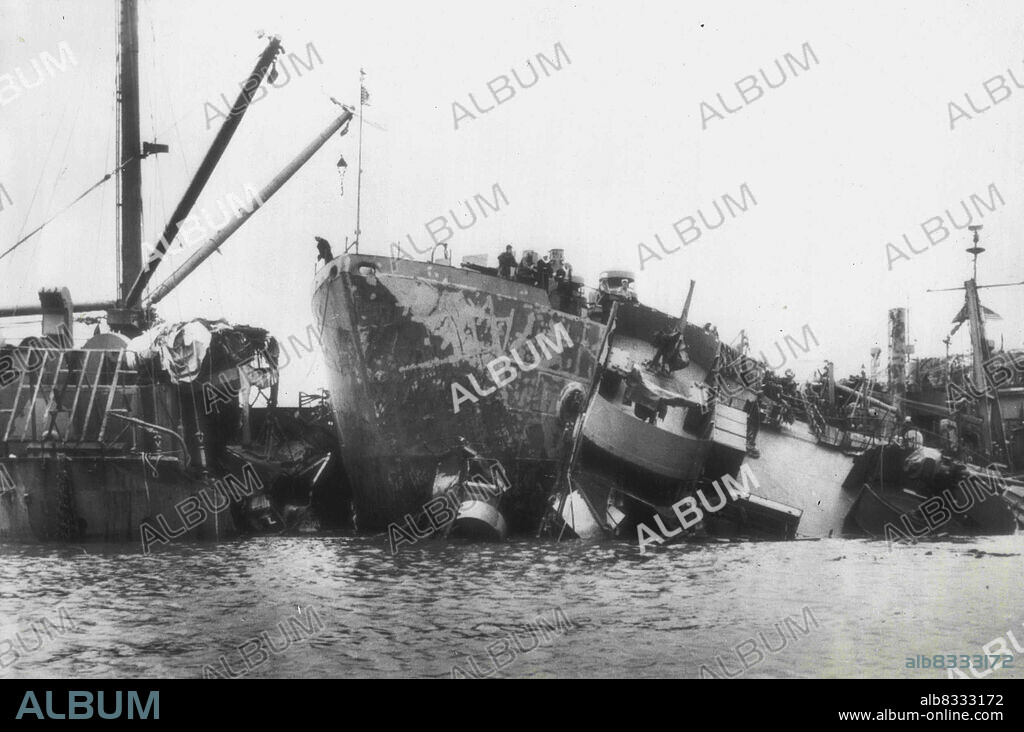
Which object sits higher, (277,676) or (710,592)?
(277,676)

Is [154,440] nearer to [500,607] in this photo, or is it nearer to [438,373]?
[438,373]

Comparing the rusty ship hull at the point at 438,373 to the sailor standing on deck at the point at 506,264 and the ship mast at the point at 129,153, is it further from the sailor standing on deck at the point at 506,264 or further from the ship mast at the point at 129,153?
the ship mast at the point at 129,153

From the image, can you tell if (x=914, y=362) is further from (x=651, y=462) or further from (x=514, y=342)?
(x=514, y=342)

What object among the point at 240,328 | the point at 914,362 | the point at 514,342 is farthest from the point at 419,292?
the point at 914,362

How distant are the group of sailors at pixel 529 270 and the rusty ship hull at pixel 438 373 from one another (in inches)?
25.4

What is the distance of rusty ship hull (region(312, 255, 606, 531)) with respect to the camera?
17766 mm

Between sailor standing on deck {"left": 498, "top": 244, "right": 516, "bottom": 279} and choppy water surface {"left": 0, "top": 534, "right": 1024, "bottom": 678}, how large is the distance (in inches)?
215

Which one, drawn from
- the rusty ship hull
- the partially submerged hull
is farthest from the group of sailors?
the partially submerged hull

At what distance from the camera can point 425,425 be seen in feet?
58.6

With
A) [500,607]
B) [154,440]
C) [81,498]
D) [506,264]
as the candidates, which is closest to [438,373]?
[506,264]

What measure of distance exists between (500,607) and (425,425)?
24.3 feet

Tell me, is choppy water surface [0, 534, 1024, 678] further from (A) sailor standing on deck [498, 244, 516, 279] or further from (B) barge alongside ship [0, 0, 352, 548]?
(A) sailor standing on deck [498, 244, 516, 279]
